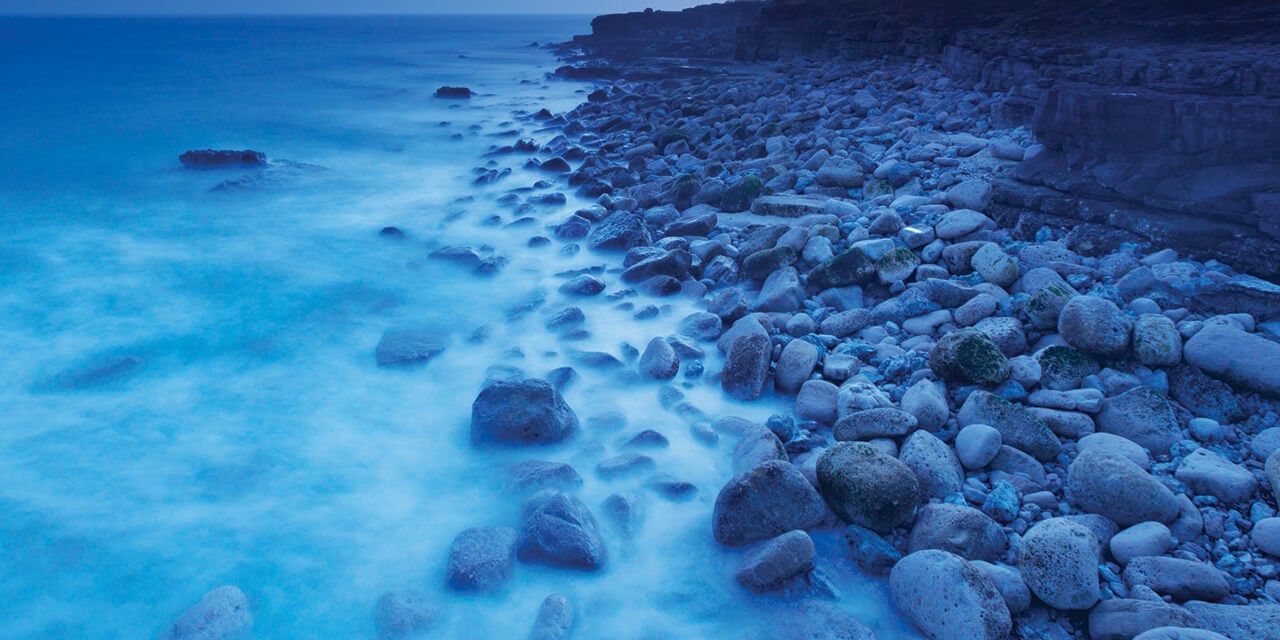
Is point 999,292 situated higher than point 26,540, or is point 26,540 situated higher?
point 999,292

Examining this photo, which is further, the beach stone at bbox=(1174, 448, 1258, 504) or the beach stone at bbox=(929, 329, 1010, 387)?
the beach stone at bbox=(929, 329, 1010, 387)

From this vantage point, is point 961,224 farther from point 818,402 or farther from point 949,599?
point 949,599

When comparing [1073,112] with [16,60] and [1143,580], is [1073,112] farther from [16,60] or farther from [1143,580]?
[16,60]

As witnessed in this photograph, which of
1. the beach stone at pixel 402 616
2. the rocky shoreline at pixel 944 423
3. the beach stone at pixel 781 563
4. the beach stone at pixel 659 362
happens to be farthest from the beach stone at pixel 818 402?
the beach stone at pixel 402 616

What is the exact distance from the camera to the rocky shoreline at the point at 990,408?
2.04 m

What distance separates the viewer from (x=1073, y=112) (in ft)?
14.2

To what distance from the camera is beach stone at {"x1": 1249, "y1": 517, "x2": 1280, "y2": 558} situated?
206cm

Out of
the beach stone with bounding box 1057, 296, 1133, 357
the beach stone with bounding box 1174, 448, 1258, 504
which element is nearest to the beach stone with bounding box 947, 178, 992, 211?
the beach stone with bounding box 1057, 296, 1133, 357

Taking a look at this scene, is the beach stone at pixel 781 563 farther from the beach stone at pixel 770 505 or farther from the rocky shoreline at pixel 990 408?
the beach stone at pixel 770 505

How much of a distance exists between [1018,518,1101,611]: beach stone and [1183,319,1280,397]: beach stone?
3.95 ft

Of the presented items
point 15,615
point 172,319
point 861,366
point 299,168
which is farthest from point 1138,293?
point 299,168

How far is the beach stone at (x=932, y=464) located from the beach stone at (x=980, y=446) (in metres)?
0.04

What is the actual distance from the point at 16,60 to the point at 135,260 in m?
31.2

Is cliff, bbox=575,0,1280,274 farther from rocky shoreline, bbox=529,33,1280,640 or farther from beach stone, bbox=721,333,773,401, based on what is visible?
beach stone, bbox=721,333,773,401
